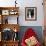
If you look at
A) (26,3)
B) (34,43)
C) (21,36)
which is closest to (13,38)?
(21,36)

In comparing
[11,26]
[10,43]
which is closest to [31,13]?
[11,26]

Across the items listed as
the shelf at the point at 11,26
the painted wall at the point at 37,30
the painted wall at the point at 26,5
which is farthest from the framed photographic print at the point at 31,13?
the shelf at the point at 11,26

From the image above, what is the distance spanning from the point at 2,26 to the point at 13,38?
60 cm

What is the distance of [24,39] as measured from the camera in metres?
5.74

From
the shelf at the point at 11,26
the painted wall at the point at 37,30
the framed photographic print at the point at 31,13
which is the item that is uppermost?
the framed photographic print at the point at 31,13

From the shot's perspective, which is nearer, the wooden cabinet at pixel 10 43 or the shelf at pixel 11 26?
the wooden cabinet at pixel 10 43

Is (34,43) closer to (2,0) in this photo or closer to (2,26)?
(2,26)

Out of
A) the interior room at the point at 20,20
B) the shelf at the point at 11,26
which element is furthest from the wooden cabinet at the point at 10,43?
the shelf at the point at 11,26

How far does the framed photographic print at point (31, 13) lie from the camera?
6.06 metres

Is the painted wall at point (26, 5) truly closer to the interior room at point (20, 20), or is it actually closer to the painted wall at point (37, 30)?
the interior room at point (20, 20)

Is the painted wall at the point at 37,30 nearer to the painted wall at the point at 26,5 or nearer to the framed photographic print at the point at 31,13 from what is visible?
the painted wall at the point at 26,5

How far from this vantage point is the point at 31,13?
20.0ft

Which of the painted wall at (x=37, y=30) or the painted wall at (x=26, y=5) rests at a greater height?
the painted wall at (x=26, y=5)

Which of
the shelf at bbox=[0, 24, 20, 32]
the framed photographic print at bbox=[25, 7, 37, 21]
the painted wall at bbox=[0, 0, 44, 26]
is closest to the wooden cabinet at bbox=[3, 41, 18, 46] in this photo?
the shelf at bbox=[0, 24, 20, 32]
